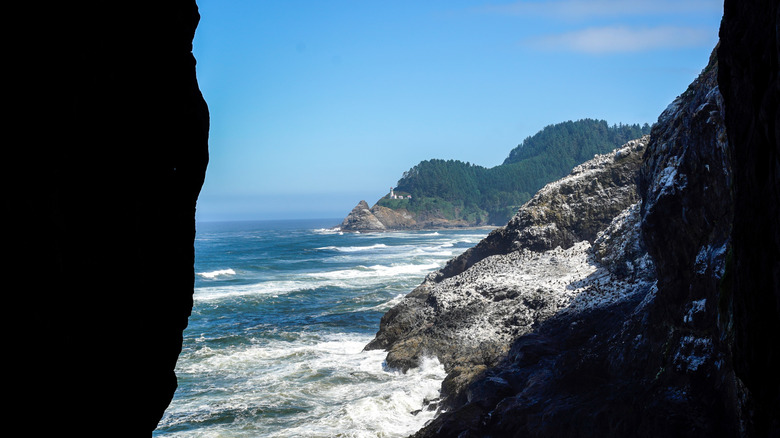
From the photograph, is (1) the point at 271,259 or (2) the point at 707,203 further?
(1) the point at 271,259

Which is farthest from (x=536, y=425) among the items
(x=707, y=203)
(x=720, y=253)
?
(x=707, y=203)

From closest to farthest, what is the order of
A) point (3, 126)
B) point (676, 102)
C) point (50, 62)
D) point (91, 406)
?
1. point (3, 126)
2. point (50, 62)
3. point (91, 406)
4. point (676, 102)

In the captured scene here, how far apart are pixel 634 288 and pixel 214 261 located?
6501 centimetres

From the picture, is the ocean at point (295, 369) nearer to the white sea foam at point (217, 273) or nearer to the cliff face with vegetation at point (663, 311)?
Answer: the cliff face with vegetation at point (663, 311)

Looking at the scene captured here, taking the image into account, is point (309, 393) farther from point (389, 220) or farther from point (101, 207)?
point (389, 220)

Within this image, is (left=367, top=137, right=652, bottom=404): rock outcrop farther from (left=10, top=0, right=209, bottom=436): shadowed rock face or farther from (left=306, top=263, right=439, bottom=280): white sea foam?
(left=306, top=263, right=439, bottom=280): white sea foam

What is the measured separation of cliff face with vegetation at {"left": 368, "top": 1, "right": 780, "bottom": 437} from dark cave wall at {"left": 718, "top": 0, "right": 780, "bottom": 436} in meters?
0.03

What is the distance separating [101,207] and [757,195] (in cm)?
700

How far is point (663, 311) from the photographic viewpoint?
589 inches

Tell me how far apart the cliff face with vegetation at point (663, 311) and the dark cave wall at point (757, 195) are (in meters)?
0.03

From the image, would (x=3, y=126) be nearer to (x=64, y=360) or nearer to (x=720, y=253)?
(x=64, y=360)

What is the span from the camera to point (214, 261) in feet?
252

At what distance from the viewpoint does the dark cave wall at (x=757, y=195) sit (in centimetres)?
624

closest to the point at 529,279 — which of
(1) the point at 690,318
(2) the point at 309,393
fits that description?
(2) the point at 309,393
